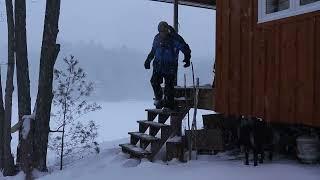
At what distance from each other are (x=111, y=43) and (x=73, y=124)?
407 ft

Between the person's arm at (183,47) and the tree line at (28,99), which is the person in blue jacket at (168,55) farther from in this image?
the tree line at (28,99)

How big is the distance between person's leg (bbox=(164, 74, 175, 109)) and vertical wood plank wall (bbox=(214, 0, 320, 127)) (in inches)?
36.7

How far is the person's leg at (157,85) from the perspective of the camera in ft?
32.5

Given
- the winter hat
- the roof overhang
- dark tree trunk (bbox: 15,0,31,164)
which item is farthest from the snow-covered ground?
the roof overhang

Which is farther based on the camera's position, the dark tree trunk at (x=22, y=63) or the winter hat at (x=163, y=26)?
the dark tree trunk at (x=22, y=63)

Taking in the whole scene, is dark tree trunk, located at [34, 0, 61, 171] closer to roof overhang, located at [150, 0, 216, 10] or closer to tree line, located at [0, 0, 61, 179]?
tree line, located at [0, 0, 61, 179]

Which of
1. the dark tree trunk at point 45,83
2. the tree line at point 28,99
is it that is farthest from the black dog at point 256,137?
the dark tree trunk at point 45,83

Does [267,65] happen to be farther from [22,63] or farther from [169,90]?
[22,63]

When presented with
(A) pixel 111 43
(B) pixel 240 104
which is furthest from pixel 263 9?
(A) pixel 111 43

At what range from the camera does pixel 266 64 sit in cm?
776

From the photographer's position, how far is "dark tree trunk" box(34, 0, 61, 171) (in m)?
10.8

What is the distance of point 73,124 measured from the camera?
14.0m

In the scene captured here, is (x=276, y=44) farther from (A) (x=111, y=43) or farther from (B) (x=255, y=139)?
(A) (x=111, y=43)

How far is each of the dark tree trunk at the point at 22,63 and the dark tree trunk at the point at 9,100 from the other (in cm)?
30
